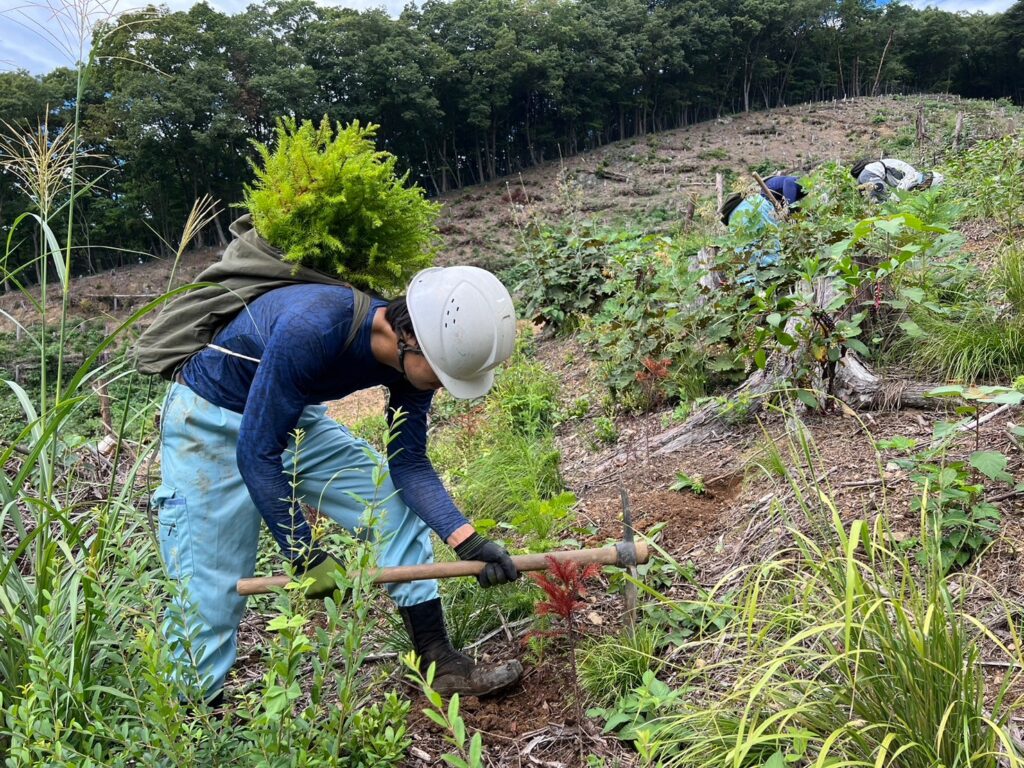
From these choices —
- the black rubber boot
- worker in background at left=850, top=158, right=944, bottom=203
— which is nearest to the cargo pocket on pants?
the black rubber boot

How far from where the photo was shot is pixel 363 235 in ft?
7.98

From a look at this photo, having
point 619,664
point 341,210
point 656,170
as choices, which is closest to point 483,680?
point 619,664

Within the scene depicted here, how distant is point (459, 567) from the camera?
2.12 m

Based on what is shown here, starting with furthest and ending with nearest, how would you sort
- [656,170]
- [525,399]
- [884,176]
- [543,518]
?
1. [656,170]
2. [884,176]
3. [525,399]
4. [543,518]

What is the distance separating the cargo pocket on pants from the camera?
7.13 feet

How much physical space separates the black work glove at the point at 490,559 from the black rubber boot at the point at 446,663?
1.06ft

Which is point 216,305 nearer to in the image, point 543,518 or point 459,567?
point 459,567

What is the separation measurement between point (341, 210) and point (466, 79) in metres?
40.7

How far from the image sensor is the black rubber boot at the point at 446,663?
2312mm

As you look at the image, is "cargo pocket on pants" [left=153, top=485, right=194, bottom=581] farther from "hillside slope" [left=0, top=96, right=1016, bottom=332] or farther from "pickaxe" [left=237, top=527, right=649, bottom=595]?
"hillside slope" [left=0, top=96, right=1016, bottom=332]

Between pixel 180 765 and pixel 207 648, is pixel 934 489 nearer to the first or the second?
pixel 180 765

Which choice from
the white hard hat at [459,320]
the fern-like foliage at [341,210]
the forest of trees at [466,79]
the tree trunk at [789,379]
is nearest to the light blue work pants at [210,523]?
the white hard hat at [459,320]

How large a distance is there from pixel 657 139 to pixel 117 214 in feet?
103

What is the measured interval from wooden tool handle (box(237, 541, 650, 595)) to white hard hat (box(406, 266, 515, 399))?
1.80 feet
